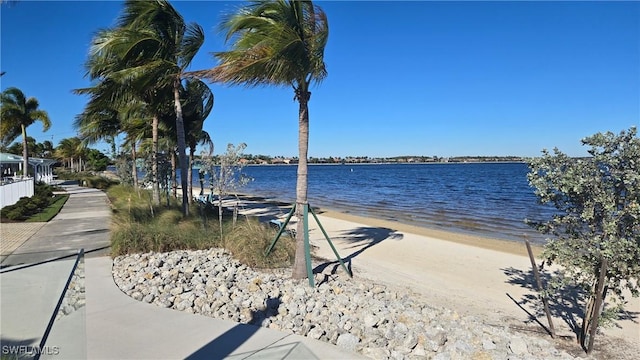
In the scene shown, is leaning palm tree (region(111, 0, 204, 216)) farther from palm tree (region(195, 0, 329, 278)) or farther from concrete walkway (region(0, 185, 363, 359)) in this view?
concrete walkway (region(0, 185, 363, 359))

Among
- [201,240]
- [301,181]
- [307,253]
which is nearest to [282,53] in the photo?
[301,181]

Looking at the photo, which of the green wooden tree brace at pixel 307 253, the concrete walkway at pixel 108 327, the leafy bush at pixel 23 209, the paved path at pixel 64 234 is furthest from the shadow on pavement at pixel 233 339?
the leafy bush at pixel 23 209

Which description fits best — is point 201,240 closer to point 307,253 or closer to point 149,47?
point 307,253

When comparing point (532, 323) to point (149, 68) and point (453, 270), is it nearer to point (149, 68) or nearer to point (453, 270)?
point (453, 270)

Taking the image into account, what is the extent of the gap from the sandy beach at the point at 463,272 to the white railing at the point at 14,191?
13.6m

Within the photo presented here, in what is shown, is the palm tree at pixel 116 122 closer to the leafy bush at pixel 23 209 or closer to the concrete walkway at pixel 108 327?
the leafy bush at pixel 23 209

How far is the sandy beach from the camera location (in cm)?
632

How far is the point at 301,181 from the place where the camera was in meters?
7.57

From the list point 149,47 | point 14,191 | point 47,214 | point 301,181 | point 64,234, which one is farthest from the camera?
point 14,191

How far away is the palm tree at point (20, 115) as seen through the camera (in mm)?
27062

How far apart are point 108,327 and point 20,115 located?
1172 inches

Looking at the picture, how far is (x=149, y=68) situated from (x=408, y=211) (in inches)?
726

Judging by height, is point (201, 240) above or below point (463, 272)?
above

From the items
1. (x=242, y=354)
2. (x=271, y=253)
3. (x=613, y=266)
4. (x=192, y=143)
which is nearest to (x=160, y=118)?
(x=192, y=143)
